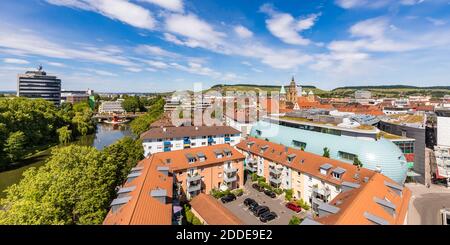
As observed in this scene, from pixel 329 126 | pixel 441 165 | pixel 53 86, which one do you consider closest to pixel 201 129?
pixel 329 126

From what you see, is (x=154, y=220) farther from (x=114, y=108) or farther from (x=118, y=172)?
(x=114, y=108)

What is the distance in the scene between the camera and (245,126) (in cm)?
3512

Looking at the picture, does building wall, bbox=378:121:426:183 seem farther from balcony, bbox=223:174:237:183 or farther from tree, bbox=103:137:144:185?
tree, bbox=103:137:144:185

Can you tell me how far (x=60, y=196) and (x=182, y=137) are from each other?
57.6 ft

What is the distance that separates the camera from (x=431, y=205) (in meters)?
17.5

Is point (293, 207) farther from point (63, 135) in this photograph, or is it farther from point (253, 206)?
point (63, 135)

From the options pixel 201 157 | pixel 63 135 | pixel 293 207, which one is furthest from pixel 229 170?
pixel 63 135

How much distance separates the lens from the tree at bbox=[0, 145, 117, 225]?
7.87 meters

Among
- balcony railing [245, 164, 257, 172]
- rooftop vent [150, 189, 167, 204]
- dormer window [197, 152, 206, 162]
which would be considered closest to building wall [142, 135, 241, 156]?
balcony railing [245, 164, 257, 172]

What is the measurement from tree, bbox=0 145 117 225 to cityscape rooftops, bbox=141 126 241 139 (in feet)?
42.2

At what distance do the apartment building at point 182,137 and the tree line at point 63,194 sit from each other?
11.4 m

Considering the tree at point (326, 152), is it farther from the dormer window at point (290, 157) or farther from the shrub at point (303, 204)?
the shrub at point (303, 204)

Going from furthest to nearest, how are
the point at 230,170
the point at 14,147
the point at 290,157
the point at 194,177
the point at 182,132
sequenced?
the point at 182,132 < the point at 14,147 < the point at 230,170 < the point at 290,157 < the point at 194,177

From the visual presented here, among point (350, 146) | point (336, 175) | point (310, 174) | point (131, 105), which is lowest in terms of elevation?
point (310, 174)
